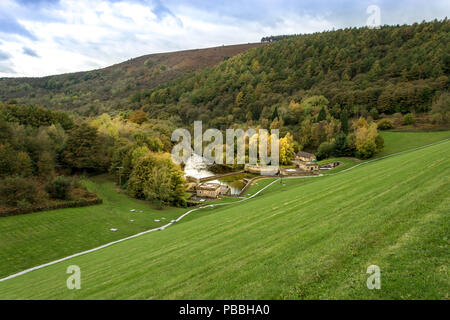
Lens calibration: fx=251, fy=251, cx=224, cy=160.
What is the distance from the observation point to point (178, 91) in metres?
155

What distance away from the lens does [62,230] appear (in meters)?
24.3

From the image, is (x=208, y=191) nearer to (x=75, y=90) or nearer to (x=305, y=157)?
(x=305, y=157)

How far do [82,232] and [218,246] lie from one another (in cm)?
1874

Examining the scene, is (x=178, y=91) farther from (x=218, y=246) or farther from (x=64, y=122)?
(x=218, y=246)

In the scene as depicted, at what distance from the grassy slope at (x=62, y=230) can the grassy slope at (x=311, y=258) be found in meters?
5.27

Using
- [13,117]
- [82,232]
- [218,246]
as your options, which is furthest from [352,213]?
[13,117]

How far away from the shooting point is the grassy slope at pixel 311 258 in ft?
19.9

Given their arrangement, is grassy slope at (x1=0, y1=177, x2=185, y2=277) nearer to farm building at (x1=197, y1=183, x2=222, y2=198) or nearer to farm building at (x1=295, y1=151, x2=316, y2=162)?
farm building at (x1=197, y1=183, x2=222, y2=198)

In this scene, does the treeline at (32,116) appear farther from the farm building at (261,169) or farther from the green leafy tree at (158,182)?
the farm building at (261,169)

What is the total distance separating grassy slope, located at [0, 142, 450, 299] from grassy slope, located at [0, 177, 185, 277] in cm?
527

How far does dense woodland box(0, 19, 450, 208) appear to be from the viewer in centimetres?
3934

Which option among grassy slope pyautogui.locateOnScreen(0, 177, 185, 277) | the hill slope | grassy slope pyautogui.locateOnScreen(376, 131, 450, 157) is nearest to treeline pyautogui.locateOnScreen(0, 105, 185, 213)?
grassy slope pyautogui.locateOnScreen(0, 177, 185, 277)

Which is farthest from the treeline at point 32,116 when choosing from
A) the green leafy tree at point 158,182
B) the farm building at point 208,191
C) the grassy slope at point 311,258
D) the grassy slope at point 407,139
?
the grassy slope at point 407,139

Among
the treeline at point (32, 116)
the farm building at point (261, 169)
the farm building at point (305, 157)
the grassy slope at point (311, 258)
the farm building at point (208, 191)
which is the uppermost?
the treeline at point (32, 116)
